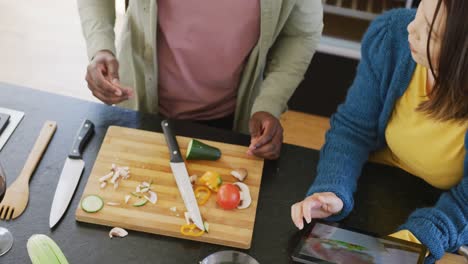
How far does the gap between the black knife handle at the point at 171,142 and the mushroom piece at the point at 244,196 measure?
133mm

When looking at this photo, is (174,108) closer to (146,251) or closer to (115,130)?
(115,130)

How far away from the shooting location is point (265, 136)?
118 centimetres

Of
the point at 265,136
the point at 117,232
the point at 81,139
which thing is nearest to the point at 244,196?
the point at 265,136

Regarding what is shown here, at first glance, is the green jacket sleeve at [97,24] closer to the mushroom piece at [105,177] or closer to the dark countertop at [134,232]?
the dark countertop at [134,232]

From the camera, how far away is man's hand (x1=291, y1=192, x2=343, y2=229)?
1.03 metres

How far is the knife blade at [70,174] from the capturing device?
1030 mm

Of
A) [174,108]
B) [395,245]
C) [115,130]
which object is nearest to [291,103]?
[174,108]

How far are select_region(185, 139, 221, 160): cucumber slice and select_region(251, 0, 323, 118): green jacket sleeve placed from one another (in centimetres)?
19

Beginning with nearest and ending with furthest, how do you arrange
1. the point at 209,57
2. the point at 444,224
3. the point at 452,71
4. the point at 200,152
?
the point at 452,71
the point at 444,224
the point at 200,152
the point at 209,57

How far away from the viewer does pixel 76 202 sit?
3.47 ft

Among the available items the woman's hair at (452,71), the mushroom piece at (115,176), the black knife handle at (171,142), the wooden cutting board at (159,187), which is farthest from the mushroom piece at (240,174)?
the woman's hair at (452,71)

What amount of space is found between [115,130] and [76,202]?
20 centimetres

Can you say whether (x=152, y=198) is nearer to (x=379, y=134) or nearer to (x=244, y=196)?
(x=244, y=196)

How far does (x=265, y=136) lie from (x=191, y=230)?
0.91 feet
